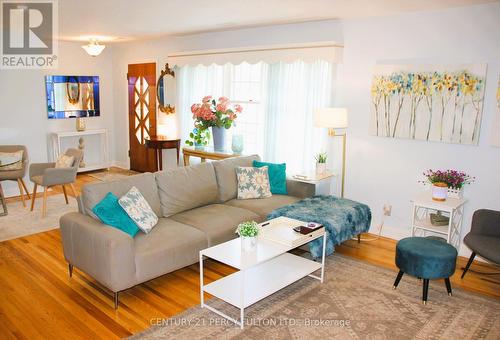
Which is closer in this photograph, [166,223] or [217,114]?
[166,223]

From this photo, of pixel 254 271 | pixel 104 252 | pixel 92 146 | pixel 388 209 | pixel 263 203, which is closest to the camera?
pixel 104 252

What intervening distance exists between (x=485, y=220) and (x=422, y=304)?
1.10 m

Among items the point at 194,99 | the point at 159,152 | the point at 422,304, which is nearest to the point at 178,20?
the point at 194,99

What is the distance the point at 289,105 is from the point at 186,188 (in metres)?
2.03

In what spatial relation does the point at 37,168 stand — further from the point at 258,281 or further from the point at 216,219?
the point at 258,281

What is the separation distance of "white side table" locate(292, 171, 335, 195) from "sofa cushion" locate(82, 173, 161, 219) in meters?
1.72

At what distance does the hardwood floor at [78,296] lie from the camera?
298 centimetres

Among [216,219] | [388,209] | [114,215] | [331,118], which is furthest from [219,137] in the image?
[114,215]

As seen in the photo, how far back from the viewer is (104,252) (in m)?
3.17

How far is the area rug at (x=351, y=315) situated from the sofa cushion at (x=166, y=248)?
1.42ft

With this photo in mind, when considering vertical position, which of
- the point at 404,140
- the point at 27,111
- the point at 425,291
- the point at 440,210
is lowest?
the point at 425,291

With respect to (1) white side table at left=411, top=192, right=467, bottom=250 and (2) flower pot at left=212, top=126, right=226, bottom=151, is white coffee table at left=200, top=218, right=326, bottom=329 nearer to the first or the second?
(1) white side table at left=411, top=192, right=467, bottom=250

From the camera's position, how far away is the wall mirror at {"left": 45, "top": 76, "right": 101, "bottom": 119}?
738 centimetres
